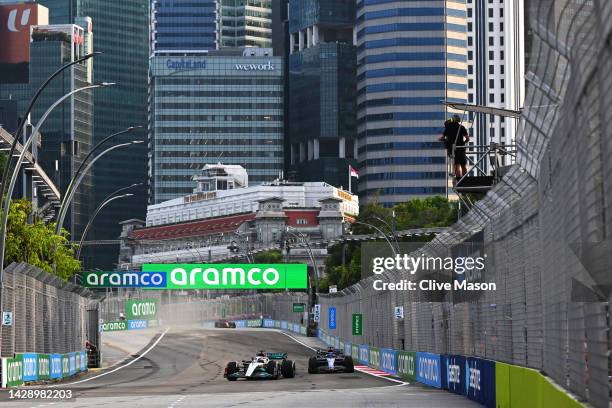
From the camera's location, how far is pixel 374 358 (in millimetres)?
59906

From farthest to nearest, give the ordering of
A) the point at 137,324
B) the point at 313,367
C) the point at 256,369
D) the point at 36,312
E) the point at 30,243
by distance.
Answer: the point at 137,324
the point at 30,243
the point at 313,367
the point at 256,369
the point at 36,312

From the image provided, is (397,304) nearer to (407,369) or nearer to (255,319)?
(407,369)

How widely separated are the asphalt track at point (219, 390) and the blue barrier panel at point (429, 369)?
0.51 meters

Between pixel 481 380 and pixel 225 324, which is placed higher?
pixel 225 324

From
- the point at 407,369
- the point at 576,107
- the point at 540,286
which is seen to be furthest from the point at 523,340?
the point at 407,369

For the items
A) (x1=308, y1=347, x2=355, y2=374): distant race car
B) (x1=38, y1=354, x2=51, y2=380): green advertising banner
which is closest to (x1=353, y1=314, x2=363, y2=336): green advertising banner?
(x1=308, y1=347, x2=355, y2=374): distant race car

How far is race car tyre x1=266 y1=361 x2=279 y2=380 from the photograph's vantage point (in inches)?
1928

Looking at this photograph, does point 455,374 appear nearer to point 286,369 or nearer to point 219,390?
point 219,390

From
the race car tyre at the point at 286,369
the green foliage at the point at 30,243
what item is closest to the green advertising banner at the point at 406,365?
the race car tyre at the point at 286,369

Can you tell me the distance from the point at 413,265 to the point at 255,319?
118980 mm

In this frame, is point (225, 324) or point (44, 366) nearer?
point (44, 366)

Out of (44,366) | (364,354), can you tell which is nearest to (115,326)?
(364,354)

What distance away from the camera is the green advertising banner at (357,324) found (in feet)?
218

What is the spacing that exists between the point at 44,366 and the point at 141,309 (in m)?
111
